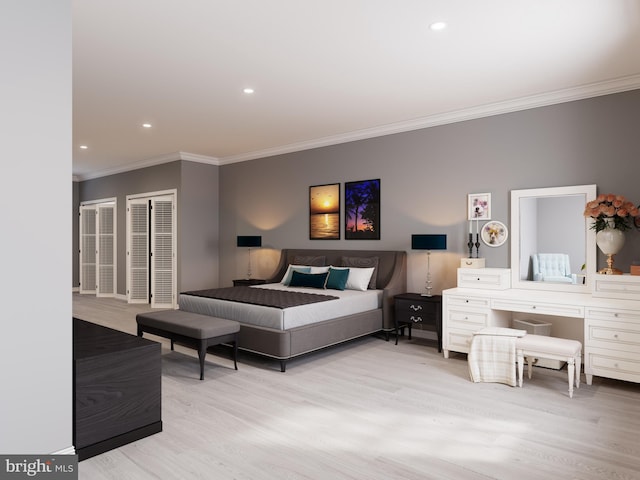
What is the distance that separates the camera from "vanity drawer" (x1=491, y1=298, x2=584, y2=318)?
3785 millimetres

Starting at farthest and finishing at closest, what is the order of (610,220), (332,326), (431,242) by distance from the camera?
1. (431,242)
2. (332,326)
3. (610,220)

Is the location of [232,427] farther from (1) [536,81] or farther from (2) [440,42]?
(1) [536,81]

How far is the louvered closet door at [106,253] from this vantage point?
9.12 metres

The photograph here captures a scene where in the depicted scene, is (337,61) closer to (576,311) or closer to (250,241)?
(576,311)

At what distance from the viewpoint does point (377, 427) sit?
9.48 feet

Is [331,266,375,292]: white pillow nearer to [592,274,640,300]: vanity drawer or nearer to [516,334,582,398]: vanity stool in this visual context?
[516,334,582,398]: vanity stool

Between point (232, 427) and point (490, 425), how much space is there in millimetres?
1710

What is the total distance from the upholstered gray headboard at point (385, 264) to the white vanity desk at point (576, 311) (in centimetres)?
86

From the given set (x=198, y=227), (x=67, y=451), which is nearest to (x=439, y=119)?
(x=198, y=227)

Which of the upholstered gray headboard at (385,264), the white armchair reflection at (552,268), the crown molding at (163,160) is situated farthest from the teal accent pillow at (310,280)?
the crown molding at (163,160)

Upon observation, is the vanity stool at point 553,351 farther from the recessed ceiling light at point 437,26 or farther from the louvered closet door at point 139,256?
the louvered closet door at point 139,256

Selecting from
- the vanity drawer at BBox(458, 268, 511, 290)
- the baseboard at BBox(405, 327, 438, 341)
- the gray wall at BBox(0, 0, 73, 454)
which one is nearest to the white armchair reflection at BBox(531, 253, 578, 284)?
the vanity drawer at BBox(458, 268, 511, 290)

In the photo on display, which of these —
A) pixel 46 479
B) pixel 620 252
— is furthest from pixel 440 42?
pixel 46 479

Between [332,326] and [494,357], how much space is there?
1577 millimetres
